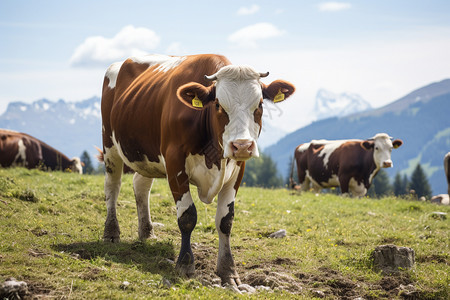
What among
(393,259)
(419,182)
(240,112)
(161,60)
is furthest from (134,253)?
(419,182)

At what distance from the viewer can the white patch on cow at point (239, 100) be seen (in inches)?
233

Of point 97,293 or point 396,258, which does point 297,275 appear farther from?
point 97,293

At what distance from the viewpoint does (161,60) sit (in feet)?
29.7

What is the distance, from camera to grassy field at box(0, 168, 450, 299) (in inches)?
230

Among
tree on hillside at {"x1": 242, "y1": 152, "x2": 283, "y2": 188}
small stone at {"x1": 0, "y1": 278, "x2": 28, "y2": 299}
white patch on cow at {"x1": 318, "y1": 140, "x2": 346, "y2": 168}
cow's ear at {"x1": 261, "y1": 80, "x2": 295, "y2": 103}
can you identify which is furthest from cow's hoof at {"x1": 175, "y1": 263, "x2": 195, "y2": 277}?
tree on hillside at {"x1": 242, "y1": 152, "x2": 283, "y2": 188}

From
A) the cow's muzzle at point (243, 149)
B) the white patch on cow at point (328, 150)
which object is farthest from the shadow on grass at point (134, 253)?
the white patch on cow at point (328, 150)

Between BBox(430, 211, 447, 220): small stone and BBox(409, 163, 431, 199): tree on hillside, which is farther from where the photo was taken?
BBox(409, 163, 431, 199): tree on hillside

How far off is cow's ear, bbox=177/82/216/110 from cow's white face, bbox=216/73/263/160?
0.24 m

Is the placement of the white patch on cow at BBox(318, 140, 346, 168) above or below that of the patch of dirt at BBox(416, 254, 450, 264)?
above

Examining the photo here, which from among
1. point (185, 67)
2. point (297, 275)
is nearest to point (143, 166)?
point (185, 67)

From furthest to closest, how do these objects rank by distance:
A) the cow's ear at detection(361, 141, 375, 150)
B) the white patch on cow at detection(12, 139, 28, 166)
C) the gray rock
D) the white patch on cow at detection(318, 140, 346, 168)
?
the white patch on cow at detection(318, 140, 346, 168) < the white patch on cow at detection(12, 139, 28, 166) < the cow's ear at detection(361, 141, 375, 150) < the gray rock

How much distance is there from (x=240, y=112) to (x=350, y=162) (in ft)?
52.8

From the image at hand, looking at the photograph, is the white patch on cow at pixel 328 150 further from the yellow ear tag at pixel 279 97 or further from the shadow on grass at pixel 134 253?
the yellow ear tag at pixel 279 97

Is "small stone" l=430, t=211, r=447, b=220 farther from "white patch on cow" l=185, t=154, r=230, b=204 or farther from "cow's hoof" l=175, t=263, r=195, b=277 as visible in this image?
"cow's hoof" l=175, t=263, r=195, b=277
